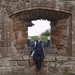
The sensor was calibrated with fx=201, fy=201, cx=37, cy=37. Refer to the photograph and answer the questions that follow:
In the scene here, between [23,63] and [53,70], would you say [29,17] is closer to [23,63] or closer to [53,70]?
[23,63]

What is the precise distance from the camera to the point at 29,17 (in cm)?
630

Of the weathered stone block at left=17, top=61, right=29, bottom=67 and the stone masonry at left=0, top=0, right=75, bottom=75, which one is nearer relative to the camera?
the stone masonry at left=0, top=0, right=75, bottom=75

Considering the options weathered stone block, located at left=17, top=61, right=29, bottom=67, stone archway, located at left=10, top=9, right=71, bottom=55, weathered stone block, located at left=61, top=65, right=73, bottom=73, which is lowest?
weathered stone block, located at left=61, top=65, right=73, bottom=73

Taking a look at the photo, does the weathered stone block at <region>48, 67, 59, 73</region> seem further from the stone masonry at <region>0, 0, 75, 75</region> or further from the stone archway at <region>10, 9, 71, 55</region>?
the stone archway at <region>10, 9, 71, 55</region>

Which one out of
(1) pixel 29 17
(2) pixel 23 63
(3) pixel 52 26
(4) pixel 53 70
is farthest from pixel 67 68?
(1) pixel 29 17

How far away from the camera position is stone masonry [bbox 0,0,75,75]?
5.88m

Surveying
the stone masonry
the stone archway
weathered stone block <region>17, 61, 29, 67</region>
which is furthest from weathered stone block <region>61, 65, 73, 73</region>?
weathered stone block <region>17, 61, 29, 67</region>

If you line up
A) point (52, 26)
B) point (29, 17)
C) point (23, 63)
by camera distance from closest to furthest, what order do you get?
point (23, 63), point (29, 17), point (52, 26)

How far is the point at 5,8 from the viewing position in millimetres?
5930

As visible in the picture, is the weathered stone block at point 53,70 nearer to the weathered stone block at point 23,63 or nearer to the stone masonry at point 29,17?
the stone masonry at point 29,17

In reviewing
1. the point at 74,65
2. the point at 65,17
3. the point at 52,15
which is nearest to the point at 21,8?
the point at 52,15

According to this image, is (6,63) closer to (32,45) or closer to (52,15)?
(32,45)

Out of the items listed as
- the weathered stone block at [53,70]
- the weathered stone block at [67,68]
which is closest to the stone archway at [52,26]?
the weathered stone block at [67,68]

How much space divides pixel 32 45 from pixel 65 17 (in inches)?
51.8
